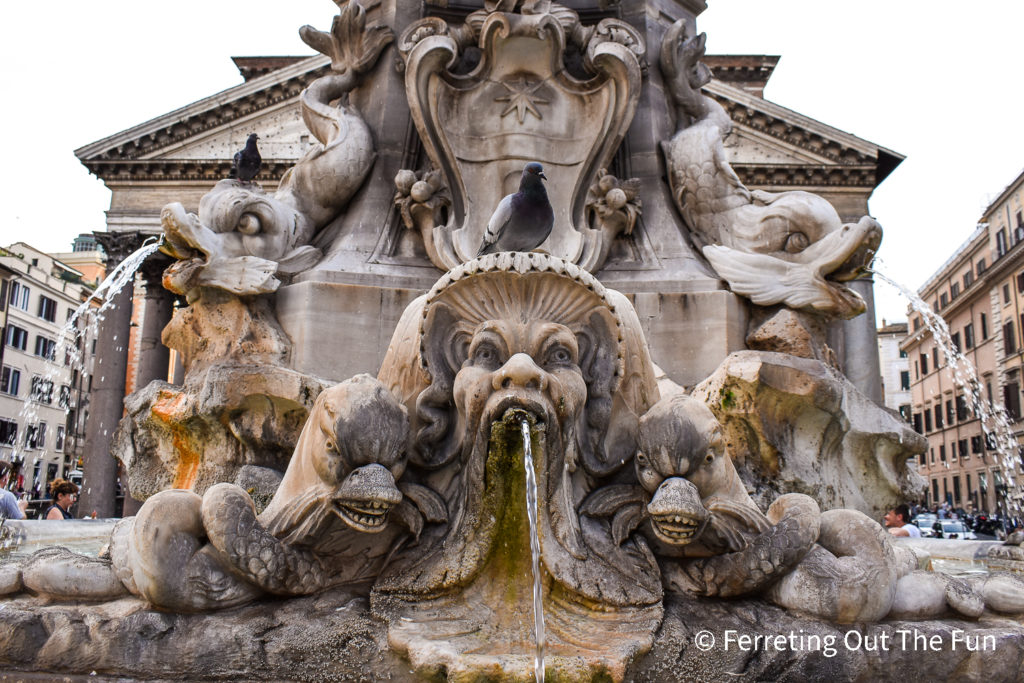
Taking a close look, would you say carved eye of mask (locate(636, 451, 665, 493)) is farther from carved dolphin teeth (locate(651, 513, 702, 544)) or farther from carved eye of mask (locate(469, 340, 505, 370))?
carved eye of mask (locate(469, 340, 505, 370))

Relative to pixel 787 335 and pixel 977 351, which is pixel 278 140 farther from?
pixel 977 351

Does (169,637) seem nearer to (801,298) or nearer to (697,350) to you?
(697,350)

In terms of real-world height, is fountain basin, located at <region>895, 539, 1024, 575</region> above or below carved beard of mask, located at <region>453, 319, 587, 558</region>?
below

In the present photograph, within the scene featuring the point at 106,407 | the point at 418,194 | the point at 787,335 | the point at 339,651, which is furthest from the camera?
the point at 106,407

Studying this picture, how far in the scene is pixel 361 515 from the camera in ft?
9.82

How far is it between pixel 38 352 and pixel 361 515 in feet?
190

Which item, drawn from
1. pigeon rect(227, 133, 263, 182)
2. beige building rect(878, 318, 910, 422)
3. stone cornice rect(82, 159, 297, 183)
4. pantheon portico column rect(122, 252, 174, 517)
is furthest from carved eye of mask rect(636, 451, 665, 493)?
beige building rect(878, 318, 910, 422)

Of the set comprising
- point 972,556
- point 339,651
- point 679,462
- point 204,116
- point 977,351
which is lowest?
point 339,651

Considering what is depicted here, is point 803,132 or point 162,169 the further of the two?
point 803,132

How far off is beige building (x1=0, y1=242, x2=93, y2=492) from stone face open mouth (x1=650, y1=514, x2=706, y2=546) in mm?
50703

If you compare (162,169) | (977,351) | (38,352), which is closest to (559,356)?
(162,169)

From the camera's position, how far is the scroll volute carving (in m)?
5.29

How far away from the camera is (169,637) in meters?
2.88

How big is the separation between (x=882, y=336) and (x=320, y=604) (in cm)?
7350
